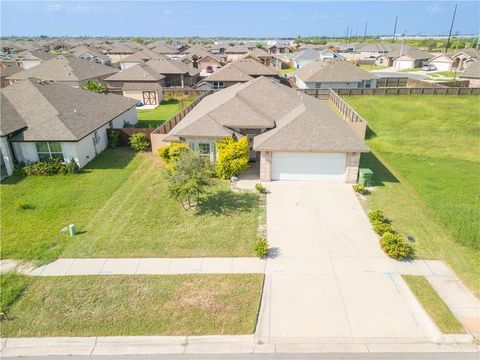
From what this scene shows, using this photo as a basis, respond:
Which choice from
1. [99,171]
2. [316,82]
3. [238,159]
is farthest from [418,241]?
[316,82]

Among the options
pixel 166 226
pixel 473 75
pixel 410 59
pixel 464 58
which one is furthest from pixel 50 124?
pixel 410 59

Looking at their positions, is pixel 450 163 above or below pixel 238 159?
below

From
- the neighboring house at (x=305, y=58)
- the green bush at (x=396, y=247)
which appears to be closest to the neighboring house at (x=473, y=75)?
the neighboring house at (x=305, y=58)

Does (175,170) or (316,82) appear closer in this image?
(175,170)

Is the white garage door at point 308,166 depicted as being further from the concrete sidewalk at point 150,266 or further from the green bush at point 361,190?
the concrete sidewalk at point 150,266

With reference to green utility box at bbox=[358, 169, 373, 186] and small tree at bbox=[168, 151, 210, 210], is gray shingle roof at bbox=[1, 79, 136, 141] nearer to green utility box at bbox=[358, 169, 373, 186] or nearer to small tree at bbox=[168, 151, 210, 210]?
small tree at bbox=[168, 151, 210, 210]

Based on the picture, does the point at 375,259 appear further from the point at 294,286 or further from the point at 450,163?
the point at 450,163

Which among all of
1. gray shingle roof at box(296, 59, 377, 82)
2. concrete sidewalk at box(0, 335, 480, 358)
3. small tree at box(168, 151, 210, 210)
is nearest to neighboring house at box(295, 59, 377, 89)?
gray shingle roof at box(296, 59, 377, 82)

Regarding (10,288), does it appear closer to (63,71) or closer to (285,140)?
(285,140)
